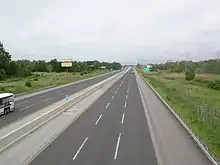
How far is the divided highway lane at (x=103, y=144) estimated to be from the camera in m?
13.1

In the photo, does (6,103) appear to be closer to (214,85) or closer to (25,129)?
(25,129)

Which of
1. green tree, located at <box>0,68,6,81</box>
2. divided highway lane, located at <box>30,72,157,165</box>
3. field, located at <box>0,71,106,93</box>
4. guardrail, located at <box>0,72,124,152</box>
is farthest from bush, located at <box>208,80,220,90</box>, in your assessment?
green tree, located at <box>0,68,6,81</box>

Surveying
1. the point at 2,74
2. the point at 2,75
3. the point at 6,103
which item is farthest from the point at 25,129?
the point at 2,74

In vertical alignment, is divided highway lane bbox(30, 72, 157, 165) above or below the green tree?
above

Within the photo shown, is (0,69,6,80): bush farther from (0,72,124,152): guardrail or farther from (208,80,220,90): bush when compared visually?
(0,72,124,152): guardrail

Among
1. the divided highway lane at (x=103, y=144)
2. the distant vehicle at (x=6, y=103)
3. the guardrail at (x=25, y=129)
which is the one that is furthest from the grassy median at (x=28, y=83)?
the divided highway lane at (x=103, y=144)

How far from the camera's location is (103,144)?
1570 cm

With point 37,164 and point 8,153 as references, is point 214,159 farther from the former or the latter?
point 8,153

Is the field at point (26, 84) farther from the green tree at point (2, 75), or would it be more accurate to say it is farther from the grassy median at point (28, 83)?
the green tree at point (2, 75)

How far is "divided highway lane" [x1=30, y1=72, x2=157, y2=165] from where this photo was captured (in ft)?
42.9

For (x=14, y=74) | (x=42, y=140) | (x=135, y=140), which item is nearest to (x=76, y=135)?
(x=42, y=140)

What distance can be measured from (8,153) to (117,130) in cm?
699

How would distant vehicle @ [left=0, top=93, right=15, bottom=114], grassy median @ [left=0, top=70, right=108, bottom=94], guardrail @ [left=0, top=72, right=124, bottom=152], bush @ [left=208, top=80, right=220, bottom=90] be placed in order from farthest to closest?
bush @ [left=208, top=80, right=220, bottom=90] → grassy median @ [left=0, top=70, right=108, bottom=94] → distant vehicle @ [left=0, top=93, right=15, bottom=114] → guardrail @ [left=0, top=72, right=124, bottom=152]

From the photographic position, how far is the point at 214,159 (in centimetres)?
1305
